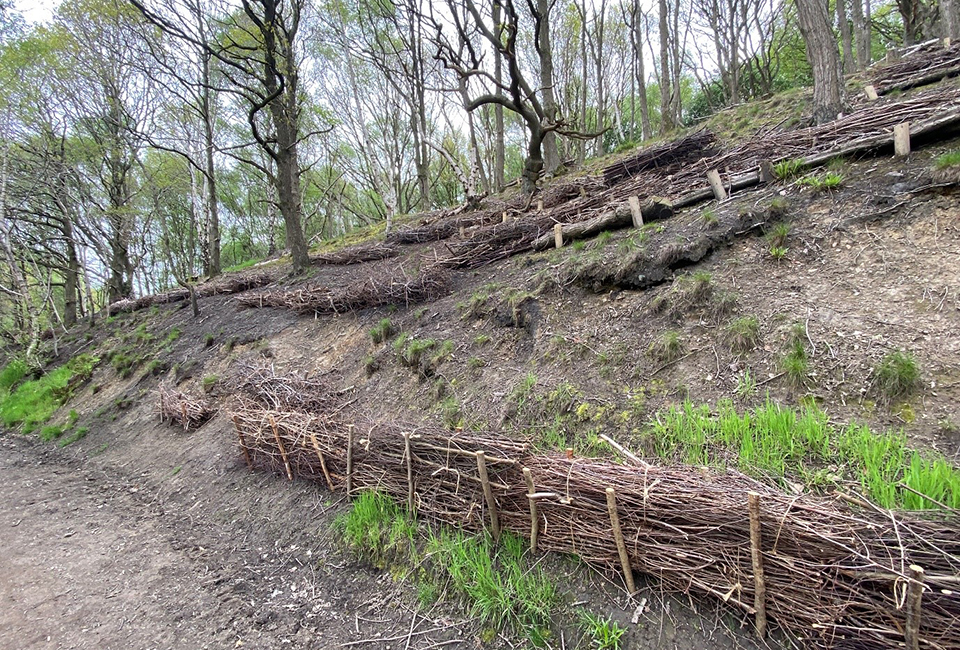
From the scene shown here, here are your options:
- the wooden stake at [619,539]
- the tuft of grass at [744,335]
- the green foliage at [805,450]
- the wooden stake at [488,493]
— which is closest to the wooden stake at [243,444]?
the wooden stake at [488,493]

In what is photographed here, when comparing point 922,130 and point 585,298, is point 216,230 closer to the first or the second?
point 585,298

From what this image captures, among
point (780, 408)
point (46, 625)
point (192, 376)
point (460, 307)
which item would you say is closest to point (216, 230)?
point (192, 376)

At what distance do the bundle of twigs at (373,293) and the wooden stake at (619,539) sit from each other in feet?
16.4

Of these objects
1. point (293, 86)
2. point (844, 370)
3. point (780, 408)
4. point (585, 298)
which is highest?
point (293, 86)

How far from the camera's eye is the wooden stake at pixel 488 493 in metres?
2.93

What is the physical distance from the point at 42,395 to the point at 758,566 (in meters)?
14.4

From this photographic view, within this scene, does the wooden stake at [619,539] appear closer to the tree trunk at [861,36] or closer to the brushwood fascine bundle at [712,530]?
the brushwood fascine bundle at [712,530]

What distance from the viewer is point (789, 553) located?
198 centimetres

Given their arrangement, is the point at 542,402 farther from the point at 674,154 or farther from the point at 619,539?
the point at 674,154

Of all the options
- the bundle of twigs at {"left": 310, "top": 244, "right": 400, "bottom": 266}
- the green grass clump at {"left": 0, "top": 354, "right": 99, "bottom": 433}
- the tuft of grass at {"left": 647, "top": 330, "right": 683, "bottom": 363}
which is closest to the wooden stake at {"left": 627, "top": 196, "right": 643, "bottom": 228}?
the tuft of grass at {"left": 647, "top": 330, "right": 683, "bottom": 363}

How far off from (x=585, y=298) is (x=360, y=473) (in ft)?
10.4

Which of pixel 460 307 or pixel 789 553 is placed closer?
pixel 789 553

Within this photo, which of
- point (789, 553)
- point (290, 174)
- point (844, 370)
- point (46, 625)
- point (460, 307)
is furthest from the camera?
point (290, 174)

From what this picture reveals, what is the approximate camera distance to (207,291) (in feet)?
39.4
